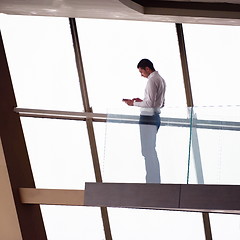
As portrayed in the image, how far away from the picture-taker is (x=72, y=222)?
53.6 ft

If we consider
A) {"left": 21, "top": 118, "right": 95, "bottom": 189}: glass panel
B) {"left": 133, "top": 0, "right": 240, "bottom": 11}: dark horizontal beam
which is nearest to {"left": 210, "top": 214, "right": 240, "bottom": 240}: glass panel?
{"left": 21, "top": 118, "right": 95, "bottom": 189}: glass panel

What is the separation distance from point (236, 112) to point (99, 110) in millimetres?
3084

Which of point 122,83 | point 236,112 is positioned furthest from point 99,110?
point 236,112

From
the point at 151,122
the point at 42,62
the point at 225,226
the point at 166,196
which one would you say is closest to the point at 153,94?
the point at 151,122

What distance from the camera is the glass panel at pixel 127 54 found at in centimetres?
1548

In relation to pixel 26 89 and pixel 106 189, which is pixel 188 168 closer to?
pixel 106 189

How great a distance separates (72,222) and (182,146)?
Result: 3420 millimetres

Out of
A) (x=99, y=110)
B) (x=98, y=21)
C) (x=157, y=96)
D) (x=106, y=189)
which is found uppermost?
(x=98, y=21)

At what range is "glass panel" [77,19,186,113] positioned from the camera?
50.8ft

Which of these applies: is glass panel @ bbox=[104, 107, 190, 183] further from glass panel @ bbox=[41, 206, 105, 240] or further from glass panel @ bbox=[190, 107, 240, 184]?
glass panel @ bbox=[41, 206, 105, 240]

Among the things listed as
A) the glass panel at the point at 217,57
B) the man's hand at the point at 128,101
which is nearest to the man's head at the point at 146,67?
the man's hand at the point at 128,101

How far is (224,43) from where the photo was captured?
603 inches

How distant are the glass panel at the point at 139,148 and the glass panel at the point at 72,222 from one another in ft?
8.27

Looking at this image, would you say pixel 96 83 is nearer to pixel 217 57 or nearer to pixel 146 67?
pixel 217 57
